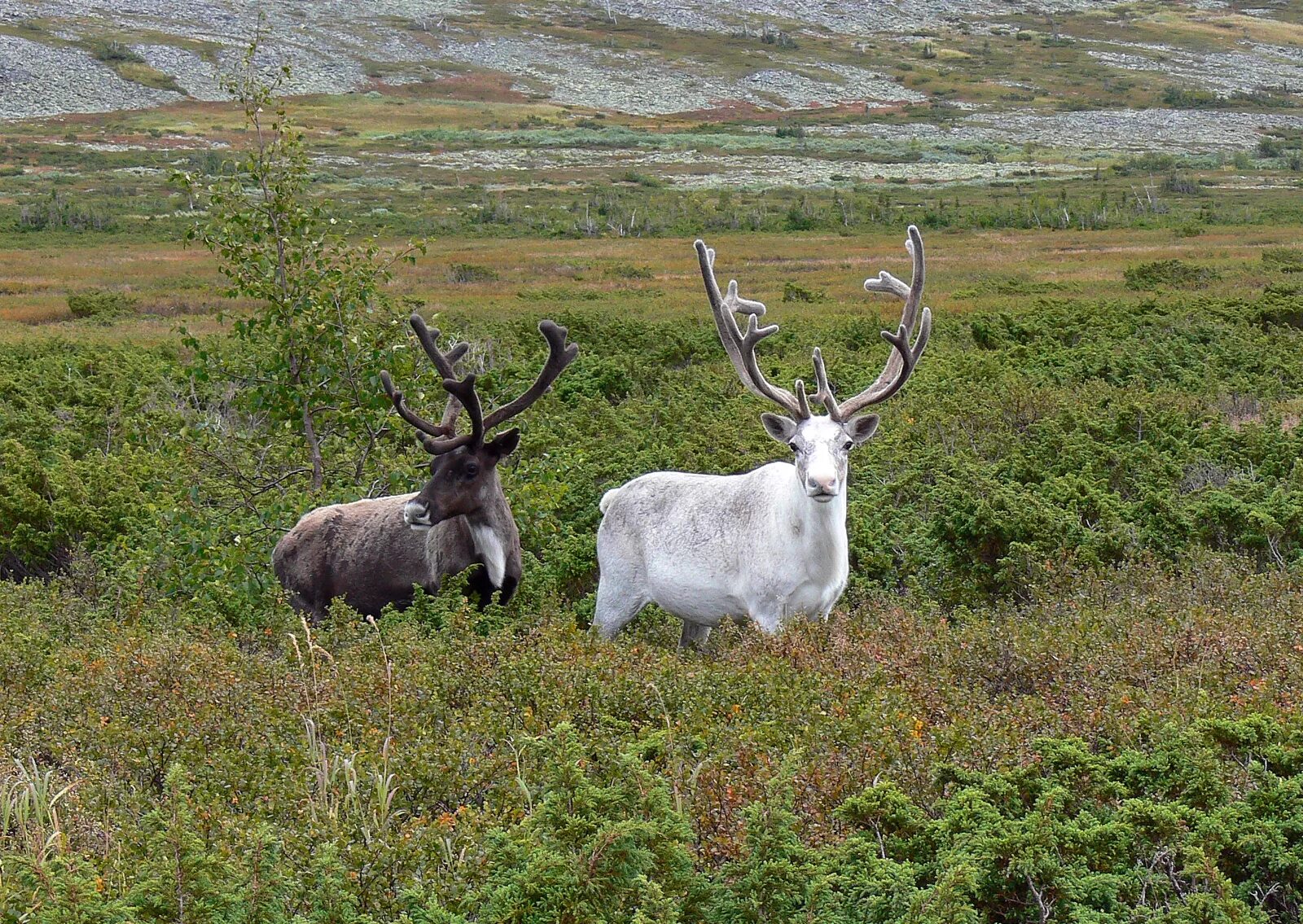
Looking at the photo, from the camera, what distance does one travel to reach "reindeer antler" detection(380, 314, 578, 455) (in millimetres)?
9039

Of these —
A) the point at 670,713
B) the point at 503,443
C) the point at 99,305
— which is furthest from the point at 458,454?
the point at 99,305

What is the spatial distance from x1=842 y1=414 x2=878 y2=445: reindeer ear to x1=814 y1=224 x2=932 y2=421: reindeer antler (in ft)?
0.26

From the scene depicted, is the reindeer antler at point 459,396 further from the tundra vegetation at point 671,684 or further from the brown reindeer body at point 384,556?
the tundra vegetation at point 671,684

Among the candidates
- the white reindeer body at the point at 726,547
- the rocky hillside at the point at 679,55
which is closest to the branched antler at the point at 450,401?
the white reindeer body at the point at 726,547

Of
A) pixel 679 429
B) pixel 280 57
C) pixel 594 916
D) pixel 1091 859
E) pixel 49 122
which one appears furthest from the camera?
pixel 280 57

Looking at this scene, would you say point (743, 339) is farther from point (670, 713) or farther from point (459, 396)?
point (670, 713)

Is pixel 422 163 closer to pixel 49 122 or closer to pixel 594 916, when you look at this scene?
pixel 49 122

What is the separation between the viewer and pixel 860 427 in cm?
812

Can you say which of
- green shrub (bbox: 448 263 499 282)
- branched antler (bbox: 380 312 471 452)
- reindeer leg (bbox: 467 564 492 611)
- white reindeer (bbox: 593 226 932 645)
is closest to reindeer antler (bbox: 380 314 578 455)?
branched antler (bbox: 380 312 471 452)

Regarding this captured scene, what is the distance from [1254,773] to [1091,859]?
90 centimetres

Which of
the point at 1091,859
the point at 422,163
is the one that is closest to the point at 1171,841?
the point at 1091,859

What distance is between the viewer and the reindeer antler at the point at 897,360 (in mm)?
8102

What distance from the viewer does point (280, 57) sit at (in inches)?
5394

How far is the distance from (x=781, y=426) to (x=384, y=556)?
300cm
